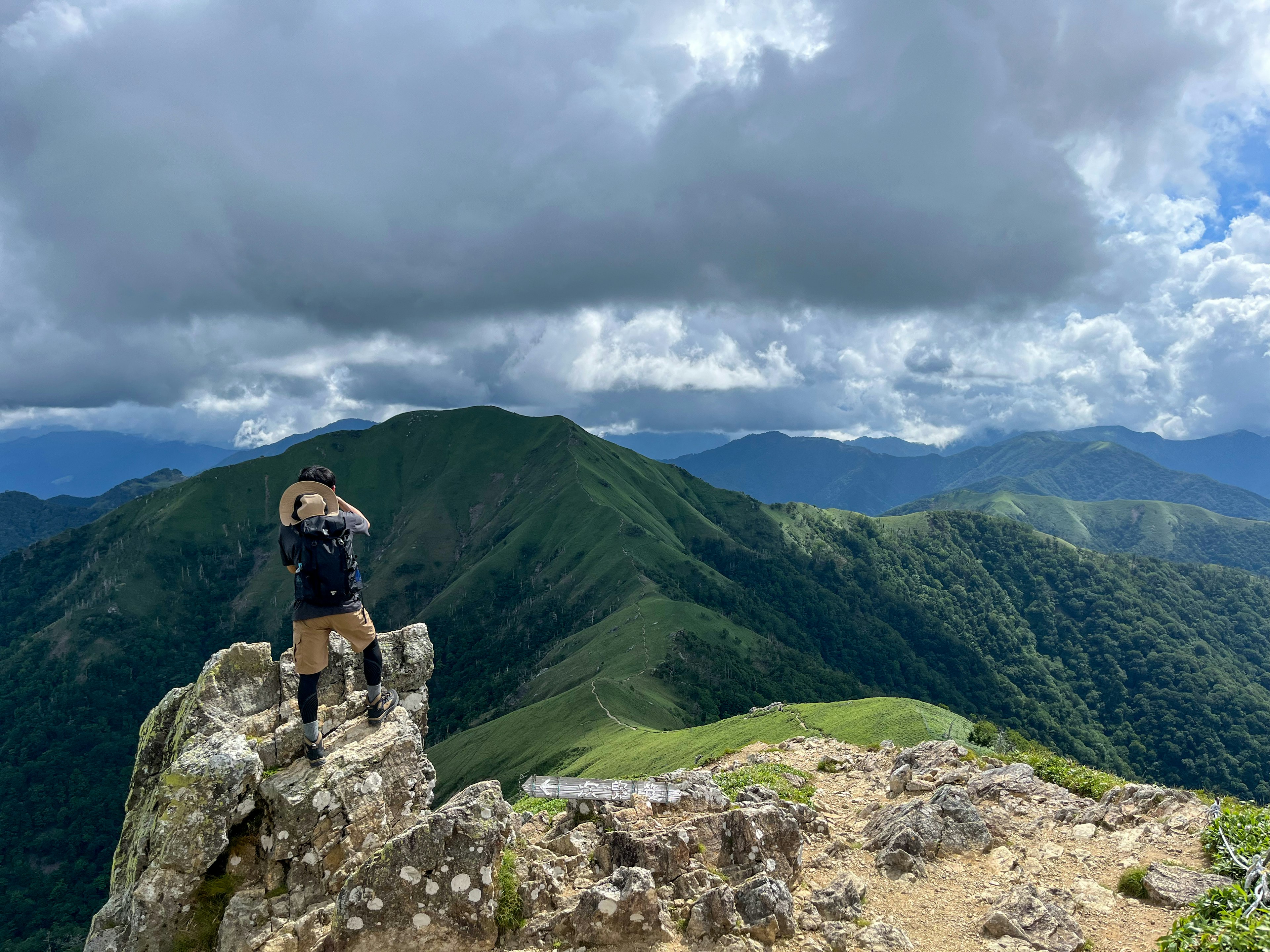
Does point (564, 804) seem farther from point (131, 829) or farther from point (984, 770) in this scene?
point (984, 770)

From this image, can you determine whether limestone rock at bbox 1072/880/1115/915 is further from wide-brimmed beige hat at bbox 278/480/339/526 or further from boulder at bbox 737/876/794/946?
wide-brimmed beige hat at bbox 278/480/339/526

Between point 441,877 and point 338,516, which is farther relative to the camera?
point 338,516

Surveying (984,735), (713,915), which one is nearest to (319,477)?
(713,915)

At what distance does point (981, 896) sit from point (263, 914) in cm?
1816

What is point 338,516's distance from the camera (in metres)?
15.6

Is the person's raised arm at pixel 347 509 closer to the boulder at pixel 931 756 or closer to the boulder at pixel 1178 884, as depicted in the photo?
the boulder at pixel 1178 884

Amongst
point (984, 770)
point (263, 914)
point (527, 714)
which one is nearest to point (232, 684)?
point (263, 914)

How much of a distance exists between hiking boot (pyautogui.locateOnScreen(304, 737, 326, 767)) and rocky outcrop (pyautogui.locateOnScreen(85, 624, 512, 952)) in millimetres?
163

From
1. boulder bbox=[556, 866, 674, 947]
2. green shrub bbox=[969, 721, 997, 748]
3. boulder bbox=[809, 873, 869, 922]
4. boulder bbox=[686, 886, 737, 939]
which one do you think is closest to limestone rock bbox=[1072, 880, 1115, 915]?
boulder bbox=[809, 873, 869, 922]

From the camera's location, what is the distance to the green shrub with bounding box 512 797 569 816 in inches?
910

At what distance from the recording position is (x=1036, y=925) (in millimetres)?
15391

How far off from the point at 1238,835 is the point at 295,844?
984 inches

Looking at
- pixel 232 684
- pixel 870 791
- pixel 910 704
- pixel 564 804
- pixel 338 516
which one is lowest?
pixel 910 704

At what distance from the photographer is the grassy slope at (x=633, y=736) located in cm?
7288
